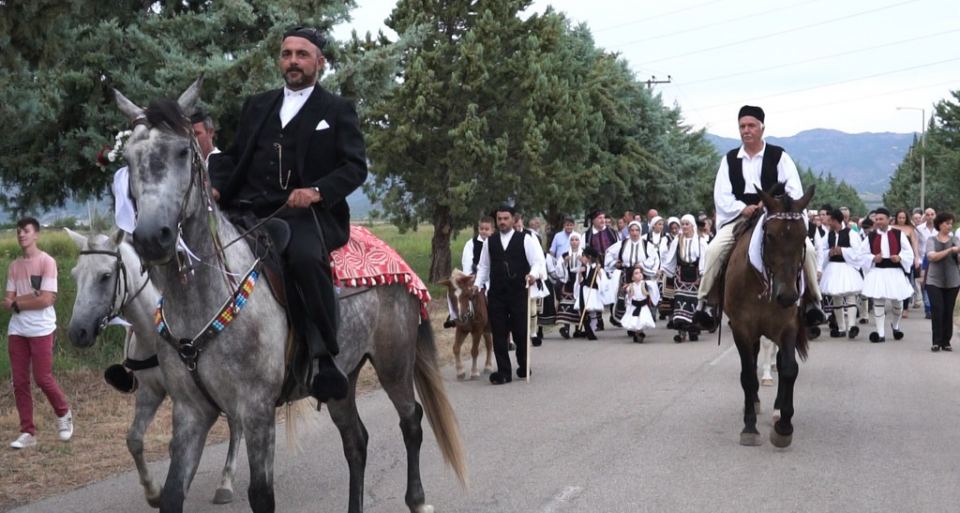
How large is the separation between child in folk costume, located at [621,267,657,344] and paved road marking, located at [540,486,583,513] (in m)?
11.1

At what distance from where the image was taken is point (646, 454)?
8711 millimetres

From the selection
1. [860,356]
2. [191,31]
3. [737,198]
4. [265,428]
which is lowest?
[860,356]

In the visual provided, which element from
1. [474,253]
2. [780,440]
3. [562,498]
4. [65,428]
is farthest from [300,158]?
[474,253]

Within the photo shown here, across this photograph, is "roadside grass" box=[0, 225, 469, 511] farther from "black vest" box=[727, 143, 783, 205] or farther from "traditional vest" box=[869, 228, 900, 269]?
"traditional vest" box=[869, 228, 900, 269]

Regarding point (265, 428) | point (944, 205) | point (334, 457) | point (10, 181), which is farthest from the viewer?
point (944, 205)

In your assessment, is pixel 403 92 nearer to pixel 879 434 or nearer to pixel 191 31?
pixel 191 31

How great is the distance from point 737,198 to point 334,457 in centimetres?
423

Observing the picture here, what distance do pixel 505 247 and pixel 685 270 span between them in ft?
19.9

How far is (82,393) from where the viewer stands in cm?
1171

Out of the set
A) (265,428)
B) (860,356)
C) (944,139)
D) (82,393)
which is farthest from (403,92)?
(944,139)

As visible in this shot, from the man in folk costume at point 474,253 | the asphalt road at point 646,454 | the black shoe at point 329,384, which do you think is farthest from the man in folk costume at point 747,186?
the man in folk costume at point 474,253

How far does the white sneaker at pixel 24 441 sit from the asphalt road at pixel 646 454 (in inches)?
56.7

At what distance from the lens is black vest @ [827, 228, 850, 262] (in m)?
19.4

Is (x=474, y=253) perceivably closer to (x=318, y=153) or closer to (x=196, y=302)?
(x=318, y=153)
